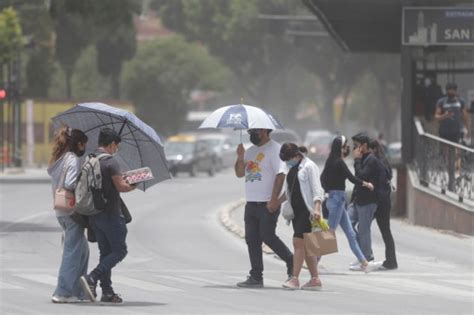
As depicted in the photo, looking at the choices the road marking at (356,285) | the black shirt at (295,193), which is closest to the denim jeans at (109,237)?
the black shirt at (295,193)

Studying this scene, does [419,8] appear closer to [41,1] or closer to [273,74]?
[41,1]

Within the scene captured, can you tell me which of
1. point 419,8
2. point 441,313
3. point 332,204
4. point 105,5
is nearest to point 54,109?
point 105,5

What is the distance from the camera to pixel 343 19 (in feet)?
106

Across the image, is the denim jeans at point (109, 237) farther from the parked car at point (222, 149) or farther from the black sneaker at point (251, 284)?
the parked car at point (222, 149)

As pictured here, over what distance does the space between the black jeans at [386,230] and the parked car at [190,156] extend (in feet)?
114

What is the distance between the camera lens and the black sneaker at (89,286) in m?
13.5

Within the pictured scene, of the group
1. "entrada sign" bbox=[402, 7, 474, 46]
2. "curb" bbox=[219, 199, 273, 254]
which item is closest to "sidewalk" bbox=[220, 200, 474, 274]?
"curb" bbox=[219, 199, 273, 254]

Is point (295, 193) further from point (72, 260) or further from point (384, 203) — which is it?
point (384, 203)

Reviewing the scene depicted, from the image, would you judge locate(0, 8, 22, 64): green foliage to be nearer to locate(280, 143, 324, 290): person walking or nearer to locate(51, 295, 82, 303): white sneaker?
locate(280, 143, 324, 290): person walking

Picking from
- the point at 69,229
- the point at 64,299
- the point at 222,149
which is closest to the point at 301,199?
the point at 69,229

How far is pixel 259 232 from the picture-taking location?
→ 51.8 ft

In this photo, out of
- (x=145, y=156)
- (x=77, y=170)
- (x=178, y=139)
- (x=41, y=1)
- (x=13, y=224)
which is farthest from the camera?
(x=41, y=1)

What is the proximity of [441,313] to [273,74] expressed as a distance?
86.5m

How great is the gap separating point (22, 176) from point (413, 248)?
112 ft
